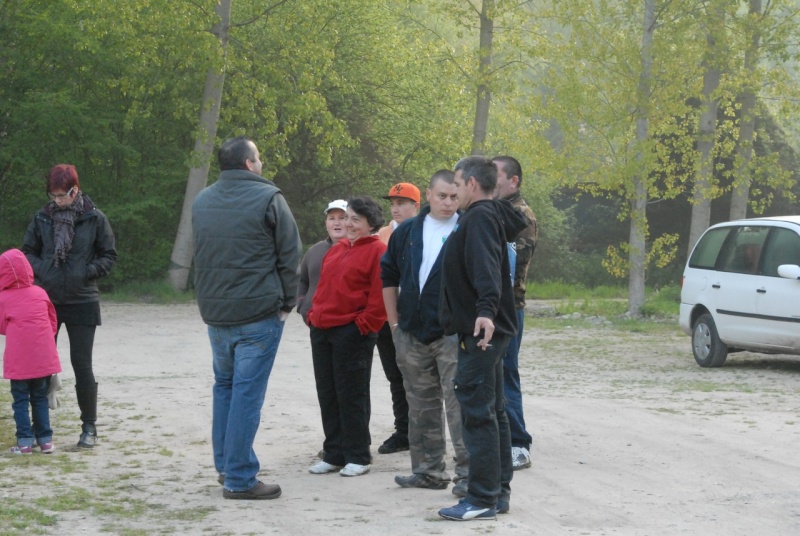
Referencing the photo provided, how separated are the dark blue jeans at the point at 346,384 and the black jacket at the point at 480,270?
1273 mm

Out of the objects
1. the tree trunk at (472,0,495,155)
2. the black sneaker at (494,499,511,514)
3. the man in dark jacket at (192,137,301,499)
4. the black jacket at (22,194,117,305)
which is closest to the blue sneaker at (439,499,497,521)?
the black sneaker at (494,499,511,514)

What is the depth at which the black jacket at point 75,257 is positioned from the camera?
8.11 m

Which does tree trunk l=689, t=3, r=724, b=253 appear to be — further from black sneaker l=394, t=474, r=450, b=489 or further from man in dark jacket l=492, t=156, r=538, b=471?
black sneaker l=394, t=474, r=450, b=489

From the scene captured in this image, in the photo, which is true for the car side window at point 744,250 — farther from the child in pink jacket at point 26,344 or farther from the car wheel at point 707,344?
the child in pink jacket at point 26,344

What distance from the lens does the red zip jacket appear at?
7305 mm

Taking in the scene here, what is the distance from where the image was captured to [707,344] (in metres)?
14.3

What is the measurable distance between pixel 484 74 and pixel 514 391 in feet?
64.6

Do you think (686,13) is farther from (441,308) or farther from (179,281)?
(441,308)

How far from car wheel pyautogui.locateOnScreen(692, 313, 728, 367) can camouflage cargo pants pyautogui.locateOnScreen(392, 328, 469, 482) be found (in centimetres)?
798

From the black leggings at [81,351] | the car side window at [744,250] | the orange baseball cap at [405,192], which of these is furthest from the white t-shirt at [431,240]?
the car side window at [744,250]

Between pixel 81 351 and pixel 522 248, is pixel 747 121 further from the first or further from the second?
pixel 81 351

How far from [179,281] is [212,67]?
5.02 meters

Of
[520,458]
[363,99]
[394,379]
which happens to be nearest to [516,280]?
[520,458]

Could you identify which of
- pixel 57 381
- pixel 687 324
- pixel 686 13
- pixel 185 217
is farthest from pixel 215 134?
pixel 57 381
